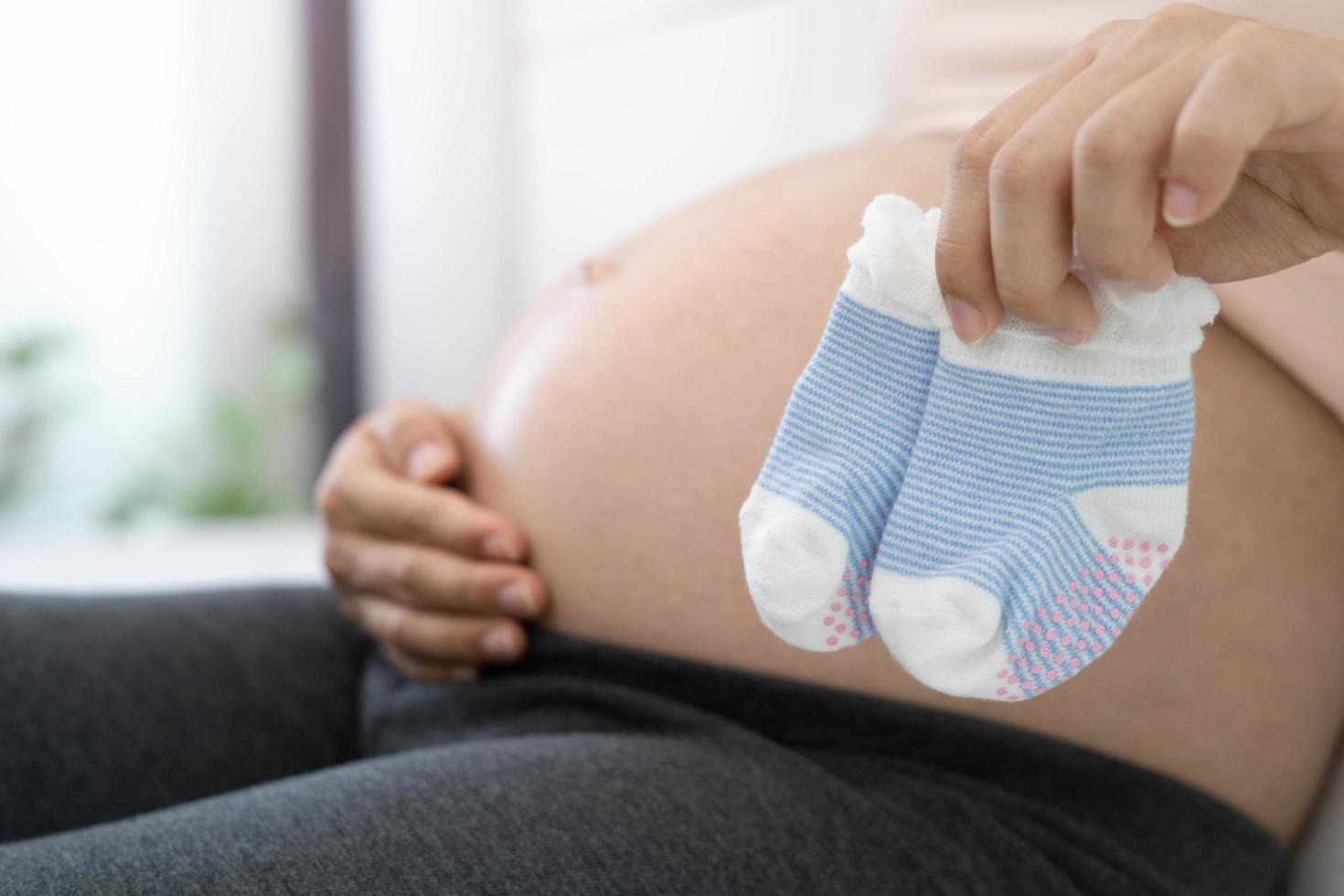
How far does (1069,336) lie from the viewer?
1.50 ft

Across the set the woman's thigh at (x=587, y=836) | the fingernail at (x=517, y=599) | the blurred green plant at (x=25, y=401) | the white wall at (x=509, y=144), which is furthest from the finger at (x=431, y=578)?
the blurred green plant at (x=25, y=401)

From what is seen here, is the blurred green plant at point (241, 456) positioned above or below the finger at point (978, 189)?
below

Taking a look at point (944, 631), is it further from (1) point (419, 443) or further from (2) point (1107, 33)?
(1) point (419, 443)

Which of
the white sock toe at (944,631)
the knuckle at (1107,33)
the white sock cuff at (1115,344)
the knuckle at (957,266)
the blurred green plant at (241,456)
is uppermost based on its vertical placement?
the knuckle at (1107,33)

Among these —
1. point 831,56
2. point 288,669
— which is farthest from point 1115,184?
point 831,56

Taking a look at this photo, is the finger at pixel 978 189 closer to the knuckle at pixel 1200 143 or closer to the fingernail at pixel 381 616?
the knuckle at pixel 1200 143

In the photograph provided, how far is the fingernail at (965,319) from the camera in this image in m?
0.45

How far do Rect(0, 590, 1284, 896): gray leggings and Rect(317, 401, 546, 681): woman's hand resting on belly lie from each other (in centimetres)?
3

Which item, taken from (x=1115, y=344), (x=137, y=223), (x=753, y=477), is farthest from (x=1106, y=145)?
(x=137, y=223)

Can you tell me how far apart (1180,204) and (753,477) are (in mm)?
332

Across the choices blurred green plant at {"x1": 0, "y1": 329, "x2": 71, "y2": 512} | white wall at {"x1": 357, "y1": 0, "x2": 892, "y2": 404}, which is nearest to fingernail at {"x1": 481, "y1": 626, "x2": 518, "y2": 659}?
white wall at {"x1": 357, "y1": 0, "x2": 892, "y2": 404}

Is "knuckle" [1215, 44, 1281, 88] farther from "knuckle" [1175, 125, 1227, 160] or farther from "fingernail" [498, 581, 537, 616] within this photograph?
"fingernail" [498, 581, 537, 616]

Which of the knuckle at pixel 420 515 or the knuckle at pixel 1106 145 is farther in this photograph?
the knuckle at pixel 420 515

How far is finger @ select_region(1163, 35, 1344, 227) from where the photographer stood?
1.17ft
